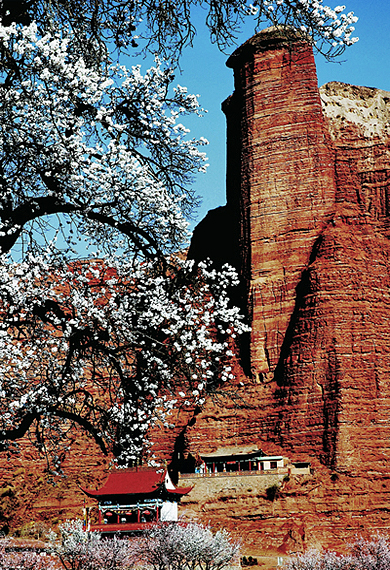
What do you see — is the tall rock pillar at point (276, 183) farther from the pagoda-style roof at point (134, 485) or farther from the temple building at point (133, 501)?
the temple building at point (133, 501)

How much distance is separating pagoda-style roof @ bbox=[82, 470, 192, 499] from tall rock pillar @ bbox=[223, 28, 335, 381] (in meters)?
13.1

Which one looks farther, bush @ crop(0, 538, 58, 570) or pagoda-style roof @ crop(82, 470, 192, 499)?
pagoda-style roof @ crop(82, 470, 192, 499)

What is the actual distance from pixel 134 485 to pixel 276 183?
936 inches

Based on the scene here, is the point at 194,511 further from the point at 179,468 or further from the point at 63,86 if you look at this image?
the point at 63,86

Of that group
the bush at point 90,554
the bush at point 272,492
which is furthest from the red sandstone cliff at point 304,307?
the bush at point 90,554

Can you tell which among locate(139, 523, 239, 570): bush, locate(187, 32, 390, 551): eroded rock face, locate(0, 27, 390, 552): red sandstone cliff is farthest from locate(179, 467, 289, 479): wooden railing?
locate(139, 523, 239, 570): bush

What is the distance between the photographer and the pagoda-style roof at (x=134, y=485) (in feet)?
116

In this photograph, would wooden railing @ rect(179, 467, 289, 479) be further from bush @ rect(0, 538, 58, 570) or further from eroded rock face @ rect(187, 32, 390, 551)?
bush @ rect(0, 538, 58, 570)

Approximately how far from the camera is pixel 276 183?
50188mm

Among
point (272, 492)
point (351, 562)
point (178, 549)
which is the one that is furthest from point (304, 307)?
point (178, 549)

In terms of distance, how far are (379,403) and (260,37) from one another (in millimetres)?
27522

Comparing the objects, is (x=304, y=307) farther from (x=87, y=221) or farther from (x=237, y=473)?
(x=87, y=221)

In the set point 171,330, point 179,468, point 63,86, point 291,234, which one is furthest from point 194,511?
point 63,86

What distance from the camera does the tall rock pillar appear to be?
160ft
